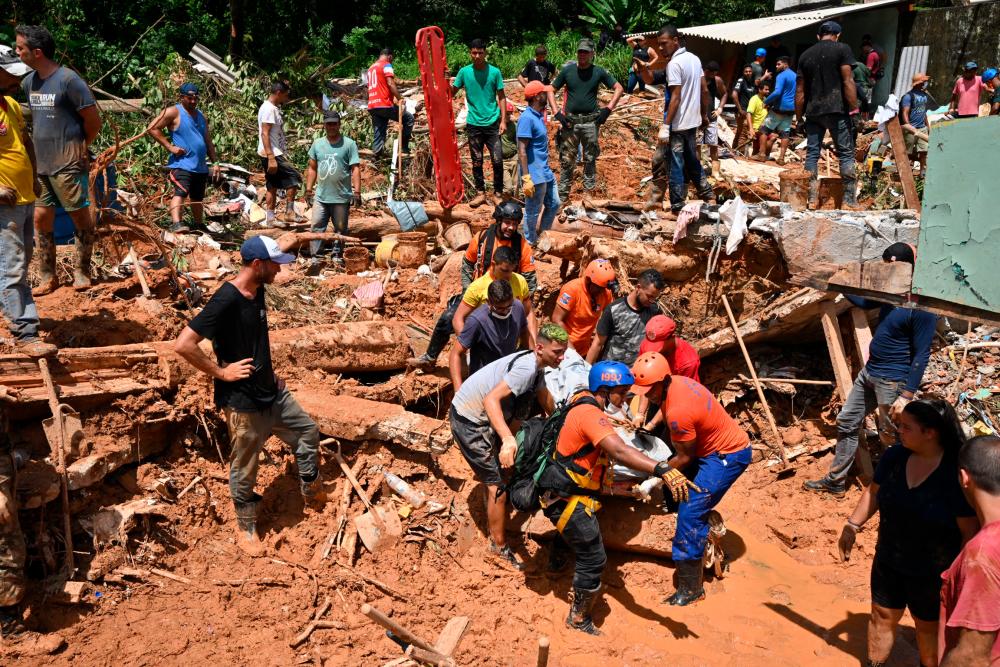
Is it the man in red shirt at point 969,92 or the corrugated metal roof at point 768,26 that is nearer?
the man in red shirt at point 969,92

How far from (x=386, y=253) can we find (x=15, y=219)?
438 centimetres

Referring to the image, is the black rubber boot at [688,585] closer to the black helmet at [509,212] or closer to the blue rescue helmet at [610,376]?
the blue rescue helmet at [610,376]

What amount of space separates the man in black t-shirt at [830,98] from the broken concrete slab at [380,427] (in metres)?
5.53

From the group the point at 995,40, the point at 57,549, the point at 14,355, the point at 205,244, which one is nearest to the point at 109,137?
the point at 205,244

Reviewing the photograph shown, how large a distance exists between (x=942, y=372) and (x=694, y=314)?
2.49 metres

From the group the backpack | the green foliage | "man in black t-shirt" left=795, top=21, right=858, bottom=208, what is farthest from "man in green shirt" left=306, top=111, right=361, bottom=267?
the green foliage

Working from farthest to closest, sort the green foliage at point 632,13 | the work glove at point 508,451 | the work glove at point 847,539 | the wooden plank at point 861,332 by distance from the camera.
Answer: the green foliage at point 632,13 < the wooden plank at point 861,332 < the work glove at point 508,451 < the work glove at point 847,539

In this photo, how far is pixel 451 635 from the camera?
5.38 m

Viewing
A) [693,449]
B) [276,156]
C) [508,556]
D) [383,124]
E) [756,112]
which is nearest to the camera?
[693,449]

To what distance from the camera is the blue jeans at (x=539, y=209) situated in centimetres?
927

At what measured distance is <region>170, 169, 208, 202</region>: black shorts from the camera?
942 centimetres

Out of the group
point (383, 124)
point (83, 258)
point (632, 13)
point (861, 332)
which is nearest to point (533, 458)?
point (861, 332)

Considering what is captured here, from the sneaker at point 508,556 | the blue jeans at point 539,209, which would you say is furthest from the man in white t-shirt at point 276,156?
the sneaker at point 508,556

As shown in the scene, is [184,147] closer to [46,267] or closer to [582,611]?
[46,267]
